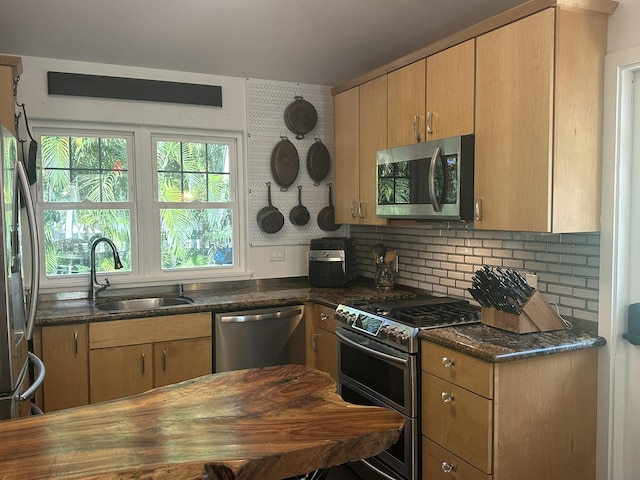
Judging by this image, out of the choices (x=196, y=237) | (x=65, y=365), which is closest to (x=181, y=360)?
(x=65, y=365)

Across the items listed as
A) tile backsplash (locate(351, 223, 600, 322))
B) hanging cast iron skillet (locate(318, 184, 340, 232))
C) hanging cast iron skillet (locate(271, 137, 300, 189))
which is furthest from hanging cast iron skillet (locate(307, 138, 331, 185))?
tile backsplash (locate(351, 223, 600, 322))

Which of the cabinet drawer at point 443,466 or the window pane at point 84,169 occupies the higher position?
the window pane at point 84,169

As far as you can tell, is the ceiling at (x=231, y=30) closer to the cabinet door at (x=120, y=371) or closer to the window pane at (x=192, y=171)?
the window pane at (x=192, y=171)

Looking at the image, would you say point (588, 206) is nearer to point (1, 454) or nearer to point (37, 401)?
point (1, 454)

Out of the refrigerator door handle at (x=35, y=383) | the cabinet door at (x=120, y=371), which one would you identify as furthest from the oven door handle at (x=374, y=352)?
the refrigerator door handle at (x=35, y=383)

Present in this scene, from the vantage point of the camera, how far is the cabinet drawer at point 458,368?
2168mm

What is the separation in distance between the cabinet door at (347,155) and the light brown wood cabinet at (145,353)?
1.20 metres

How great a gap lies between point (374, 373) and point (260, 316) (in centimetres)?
87

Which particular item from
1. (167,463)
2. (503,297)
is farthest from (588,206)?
(167,463)

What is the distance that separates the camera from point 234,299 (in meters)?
3.42

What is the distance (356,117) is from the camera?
3633 millimetres

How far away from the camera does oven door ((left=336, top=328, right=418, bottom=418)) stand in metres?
2.55

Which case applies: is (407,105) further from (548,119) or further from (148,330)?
(148,330)

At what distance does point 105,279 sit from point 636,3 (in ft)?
10.6
